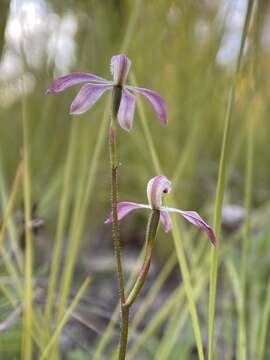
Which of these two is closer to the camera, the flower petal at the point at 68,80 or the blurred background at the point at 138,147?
the flower petal at the point at 68,80

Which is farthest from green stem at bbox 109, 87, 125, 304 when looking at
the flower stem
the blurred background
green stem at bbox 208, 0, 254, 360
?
the blurred background

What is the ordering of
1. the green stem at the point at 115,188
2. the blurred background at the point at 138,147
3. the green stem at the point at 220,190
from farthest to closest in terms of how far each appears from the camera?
the blurred background at the point at 138,147
the green stem at the point at 220,190
the green stem at the point at 115,188

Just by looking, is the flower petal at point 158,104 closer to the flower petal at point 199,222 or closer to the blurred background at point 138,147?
the flower petal at point 199,222

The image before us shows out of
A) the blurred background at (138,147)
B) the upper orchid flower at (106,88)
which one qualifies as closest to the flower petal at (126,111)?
the upper orchid flower at (106,88)

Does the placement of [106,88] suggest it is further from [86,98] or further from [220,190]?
[220,190]

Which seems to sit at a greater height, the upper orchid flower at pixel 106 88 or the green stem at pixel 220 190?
the upper orchid flower at pixel 106 88

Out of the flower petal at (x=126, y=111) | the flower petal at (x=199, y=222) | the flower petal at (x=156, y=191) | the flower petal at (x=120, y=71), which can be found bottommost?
the flower petal at (x=199, y=222)

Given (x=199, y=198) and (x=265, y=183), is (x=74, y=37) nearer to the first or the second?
(x=199, y=198)
